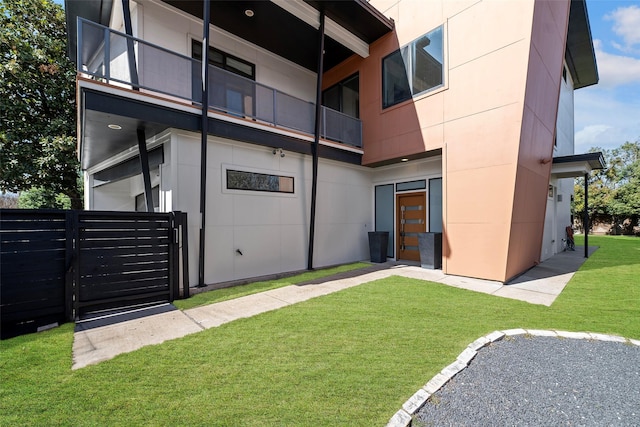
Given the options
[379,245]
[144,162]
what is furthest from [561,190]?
[144,162]

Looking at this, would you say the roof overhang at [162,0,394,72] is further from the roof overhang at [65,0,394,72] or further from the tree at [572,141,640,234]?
the tree at [572,141,640,234]

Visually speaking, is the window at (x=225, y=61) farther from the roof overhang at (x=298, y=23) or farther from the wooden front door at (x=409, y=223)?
the wooden front door at (x=409, y=223)

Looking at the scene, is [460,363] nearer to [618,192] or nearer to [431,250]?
[431,250]

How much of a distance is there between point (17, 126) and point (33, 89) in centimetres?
154

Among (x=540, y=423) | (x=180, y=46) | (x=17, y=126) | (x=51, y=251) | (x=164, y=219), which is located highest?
(x=180, y=46)

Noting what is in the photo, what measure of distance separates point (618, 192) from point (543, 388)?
29521mm

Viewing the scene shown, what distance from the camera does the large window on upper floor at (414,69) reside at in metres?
7.40

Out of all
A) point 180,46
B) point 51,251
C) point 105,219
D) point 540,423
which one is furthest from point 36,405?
point 180,46

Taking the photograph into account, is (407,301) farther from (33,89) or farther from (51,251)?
(33,89)

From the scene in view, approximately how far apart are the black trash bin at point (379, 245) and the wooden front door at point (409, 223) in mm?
456

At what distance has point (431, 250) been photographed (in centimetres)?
767

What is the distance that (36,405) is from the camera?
2.29m

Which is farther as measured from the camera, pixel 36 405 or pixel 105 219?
pixel 105 219

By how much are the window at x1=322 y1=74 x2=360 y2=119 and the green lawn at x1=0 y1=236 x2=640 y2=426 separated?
744cm
